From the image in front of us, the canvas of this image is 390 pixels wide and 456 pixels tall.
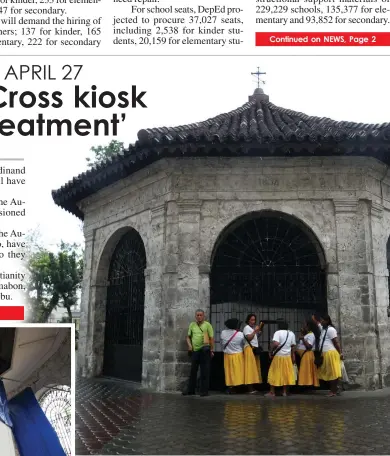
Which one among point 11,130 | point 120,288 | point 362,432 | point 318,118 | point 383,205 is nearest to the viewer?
point 362,432

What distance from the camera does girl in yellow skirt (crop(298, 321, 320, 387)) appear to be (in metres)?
7.04

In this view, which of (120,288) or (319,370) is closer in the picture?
(319,370)

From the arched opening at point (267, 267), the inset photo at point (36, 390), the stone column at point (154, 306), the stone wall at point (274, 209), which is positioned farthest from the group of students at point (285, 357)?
the inset photo at point (36, 390)

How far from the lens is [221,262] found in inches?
307

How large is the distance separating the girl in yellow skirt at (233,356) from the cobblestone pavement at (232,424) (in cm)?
25

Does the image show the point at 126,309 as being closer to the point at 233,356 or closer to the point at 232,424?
the point at 233,356

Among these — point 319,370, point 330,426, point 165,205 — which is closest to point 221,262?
point 165,205

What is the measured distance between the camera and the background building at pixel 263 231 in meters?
7.16

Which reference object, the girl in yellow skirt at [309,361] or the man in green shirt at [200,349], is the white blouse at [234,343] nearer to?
the man in green shirt at [200,349]

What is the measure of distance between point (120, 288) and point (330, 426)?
5.33 m

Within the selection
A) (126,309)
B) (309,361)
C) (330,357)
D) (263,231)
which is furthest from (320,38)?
(126,309)

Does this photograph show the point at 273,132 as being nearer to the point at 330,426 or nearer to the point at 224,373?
the point at 224,373

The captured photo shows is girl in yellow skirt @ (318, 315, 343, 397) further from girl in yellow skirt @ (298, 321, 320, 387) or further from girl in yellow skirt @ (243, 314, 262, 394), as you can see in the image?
girl in yellow skirt @ (243, 314, 262, 394)

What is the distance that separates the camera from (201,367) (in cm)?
694
